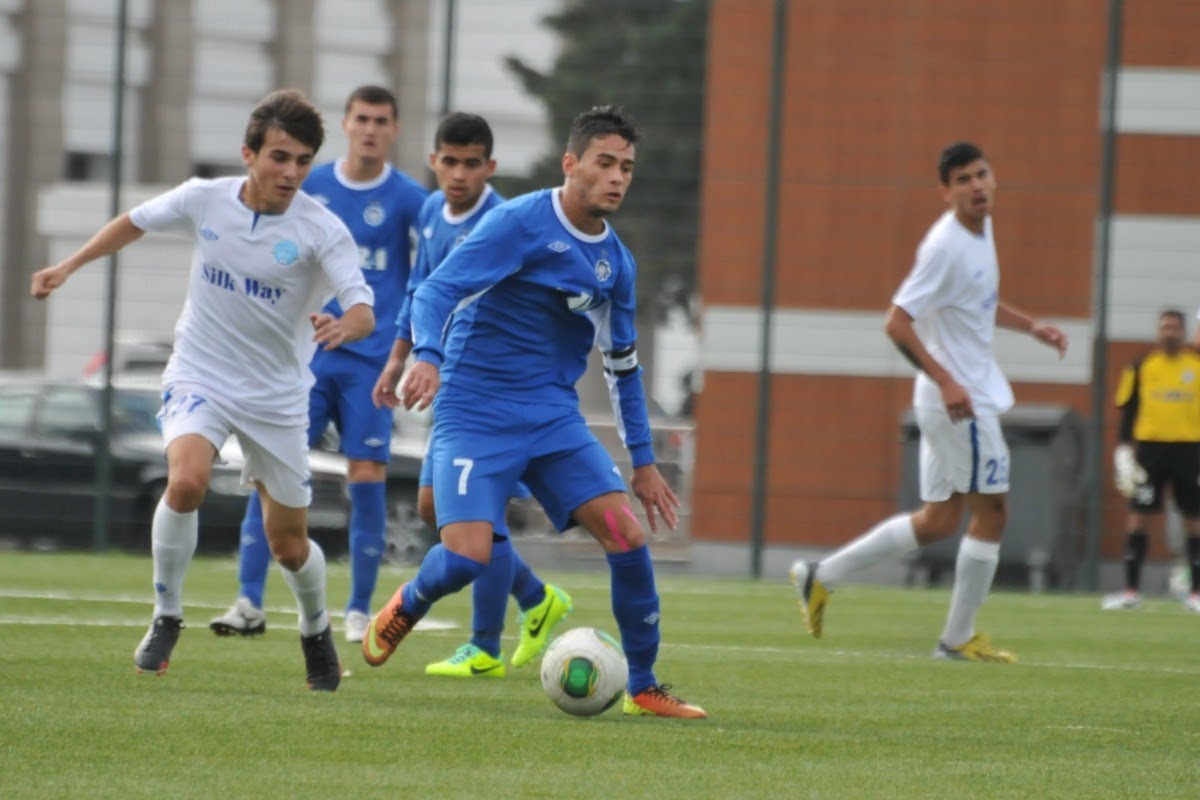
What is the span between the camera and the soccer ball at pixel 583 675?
6242 millimetres

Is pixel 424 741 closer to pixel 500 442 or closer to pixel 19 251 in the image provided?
pixel 500 442

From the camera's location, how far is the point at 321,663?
6770 mm

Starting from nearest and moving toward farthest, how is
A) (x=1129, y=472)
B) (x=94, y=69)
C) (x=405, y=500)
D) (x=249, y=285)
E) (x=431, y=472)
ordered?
1. (x=249, y=285)
2. (x=431, y=472)
3. (x=1129, y=472)
4. (x=405, y=500)
5. (x=94, y=69)

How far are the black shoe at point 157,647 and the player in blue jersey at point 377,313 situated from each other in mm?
1868

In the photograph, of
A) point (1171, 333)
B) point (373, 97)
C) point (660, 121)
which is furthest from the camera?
point (660, 121)

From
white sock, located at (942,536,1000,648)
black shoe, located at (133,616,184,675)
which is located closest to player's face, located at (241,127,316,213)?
black shoe, located at (133,616,184,675)

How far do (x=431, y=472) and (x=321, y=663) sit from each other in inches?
35.6

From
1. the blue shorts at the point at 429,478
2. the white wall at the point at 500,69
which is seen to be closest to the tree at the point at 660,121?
the white wall at the point at 500,69

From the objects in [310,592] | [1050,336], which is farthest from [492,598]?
[1050,336]

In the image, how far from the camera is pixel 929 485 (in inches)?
344

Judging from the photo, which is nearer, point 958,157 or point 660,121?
point 958,157

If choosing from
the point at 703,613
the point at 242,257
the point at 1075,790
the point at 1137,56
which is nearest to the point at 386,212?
the point at 242,257

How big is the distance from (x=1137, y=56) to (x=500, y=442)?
14601 mm

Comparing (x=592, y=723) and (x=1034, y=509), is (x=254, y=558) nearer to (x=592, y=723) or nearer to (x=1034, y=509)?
(x=592, y=723)
